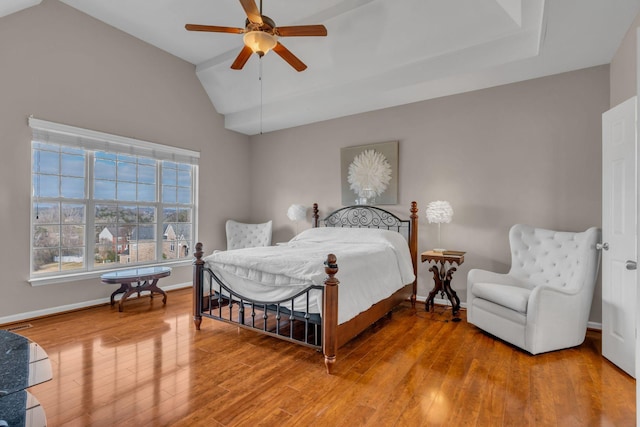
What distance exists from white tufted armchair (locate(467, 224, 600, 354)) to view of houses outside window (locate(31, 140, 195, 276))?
440 cm

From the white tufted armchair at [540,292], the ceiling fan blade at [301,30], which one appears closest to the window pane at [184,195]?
the ceiling fan blade at [301,30]

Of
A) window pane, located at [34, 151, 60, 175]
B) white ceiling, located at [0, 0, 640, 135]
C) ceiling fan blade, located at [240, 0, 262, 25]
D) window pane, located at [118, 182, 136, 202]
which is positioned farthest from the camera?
window pane, located at [118, 182, 136, 202]

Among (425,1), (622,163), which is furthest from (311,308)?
(425,1)

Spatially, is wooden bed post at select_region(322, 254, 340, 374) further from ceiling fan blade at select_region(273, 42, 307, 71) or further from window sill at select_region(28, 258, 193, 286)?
window sill at select_region(28, 258, 193, 286)

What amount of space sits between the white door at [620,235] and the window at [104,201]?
17.2 ft

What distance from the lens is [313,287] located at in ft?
8.25

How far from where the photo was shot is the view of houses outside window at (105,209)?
12.3 ft

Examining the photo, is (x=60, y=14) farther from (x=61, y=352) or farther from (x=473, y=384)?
(x=473, y=384)

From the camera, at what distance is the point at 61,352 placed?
8.92ft

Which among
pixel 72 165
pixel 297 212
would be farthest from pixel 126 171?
pixel 297 212

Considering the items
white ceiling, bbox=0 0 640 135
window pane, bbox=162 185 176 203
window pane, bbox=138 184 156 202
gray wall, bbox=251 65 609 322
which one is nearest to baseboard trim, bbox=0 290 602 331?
gray wall, bbox=251 65 609 322

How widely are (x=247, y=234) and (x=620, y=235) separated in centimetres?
485

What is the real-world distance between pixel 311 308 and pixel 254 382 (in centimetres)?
68

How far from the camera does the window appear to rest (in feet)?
12.3
